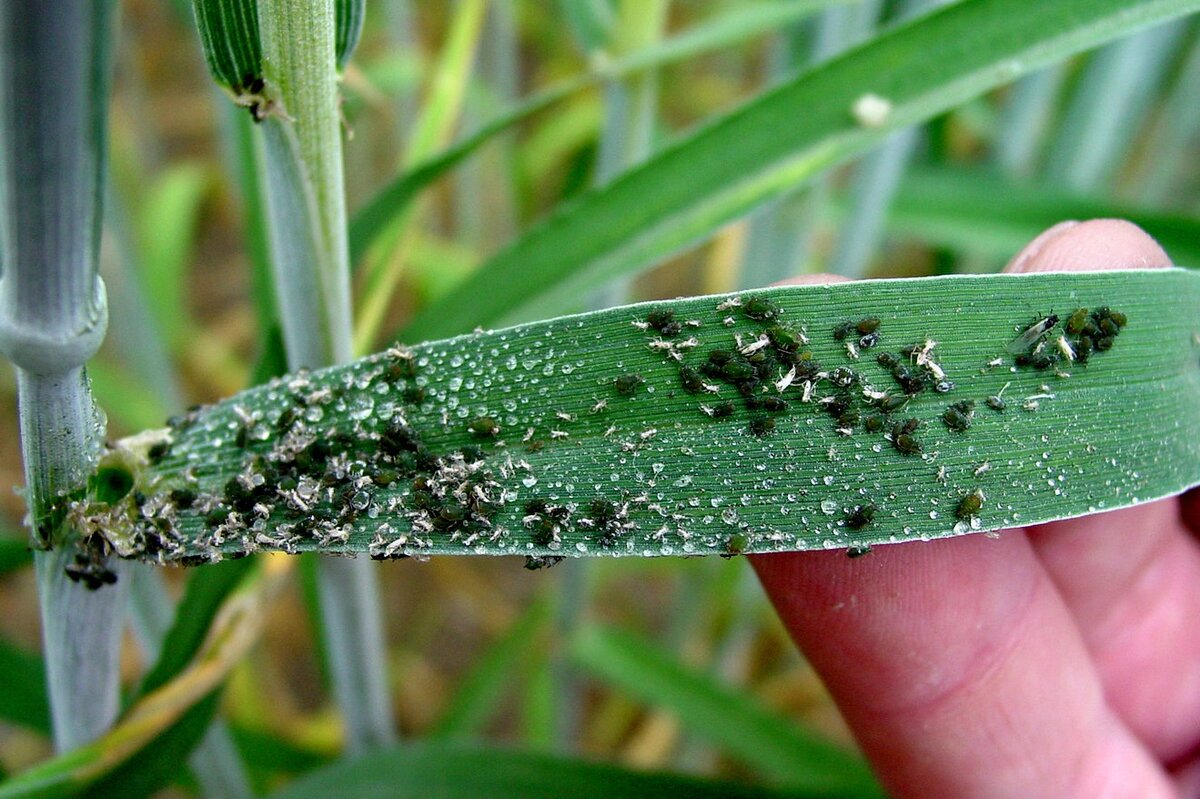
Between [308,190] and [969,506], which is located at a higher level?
[308,190]

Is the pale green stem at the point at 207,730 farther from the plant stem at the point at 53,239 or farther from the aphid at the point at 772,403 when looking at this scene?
the aphid at the point at 772,403

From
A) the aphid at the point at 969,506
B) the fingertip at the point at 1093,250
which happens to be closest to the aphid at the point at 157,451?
the aphid at the point at 969,506

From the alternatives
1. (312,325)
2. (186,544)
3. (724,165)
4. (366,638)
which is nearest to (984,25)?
(724,165)

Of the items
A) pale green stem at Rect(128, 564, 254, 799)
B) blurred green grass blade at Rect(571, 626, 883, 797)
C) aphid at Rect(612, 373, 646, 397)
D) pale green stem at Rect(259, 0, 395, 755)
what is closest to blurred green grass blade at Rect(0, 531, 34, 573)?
pale green stem at Rect(128, 564, 254, 799)

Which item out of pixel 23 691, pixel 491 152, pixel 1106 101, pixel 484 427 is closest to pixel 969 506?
pixel 484 427

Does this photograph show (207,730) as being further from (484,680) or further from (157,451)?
(484,680)
